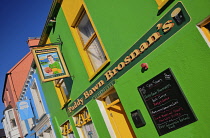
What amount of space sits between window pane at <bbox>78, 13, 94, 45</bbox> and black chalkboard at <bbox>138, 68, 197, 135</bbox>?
11.0ft

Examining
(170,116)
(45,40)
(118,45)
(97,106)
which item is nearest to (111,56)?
(118,45)

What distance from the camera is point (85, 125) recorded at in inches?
312

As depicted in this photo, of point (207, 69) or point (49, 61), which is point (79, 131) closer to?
point (49, 61)

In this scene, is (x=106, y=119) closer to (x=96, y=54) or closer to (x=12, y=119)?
(x=96, y=54)

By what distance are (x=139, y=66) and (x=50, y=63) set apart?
13.9 ft

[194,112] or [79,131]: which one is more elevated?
[79,131]

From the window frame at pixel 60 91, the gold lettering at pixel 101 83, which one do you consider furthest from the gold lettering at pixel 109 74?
the window frame at pixel 60 91

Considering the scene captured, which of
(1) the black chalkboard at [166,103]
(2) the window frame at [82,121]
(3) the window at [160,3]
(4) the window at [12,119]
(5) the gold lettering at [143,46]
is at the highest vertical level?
(4) the window at [12,119]

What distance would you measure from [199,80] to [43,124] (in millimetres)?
10712

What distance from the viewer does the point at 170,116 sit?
4215 millimetres

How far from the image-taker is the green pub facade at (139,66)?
363cm

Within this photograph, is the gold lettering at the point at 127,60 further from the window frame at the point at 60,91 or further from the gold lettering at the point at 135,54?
the window frame at the point at 60,91

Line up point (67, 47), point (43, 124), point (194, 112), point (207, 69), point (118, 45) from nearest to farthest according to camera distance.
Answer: point (207, 69)
point (194, 112)
point (118, 45)
point (67, 47)
point (43, 124)

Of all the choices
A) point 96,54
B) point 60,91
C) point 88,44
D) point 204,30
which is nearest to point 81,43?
point 88,44
